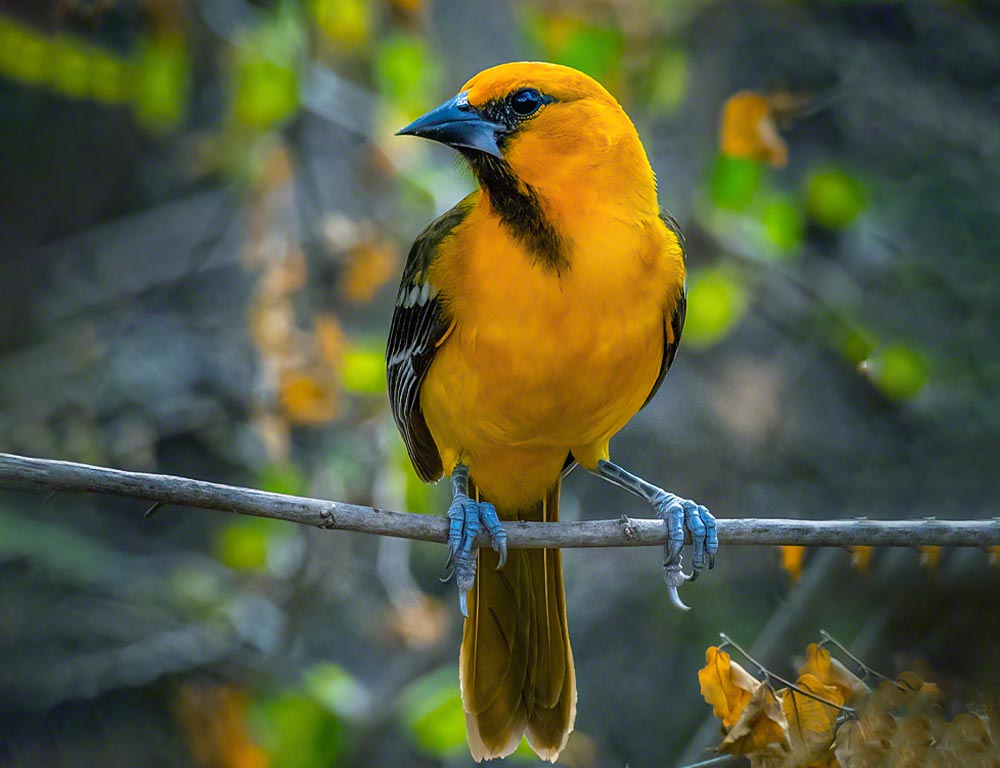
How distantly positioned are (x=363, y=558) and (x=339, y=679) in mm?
1217

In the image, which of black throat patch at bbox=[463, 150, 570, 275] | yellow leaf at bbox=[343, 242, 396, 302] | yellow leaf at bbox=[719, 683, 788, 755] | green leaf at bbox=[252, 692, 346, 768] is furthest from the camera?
yellow leaf at bbox=[343, 242, 396, 302]

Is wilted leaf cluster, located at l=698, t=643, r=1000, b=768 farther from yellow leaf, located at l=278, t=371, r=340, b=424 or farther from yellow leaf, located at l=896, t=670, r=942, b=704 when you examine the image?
yellow leaf, located at l=278, t=371, r=340, b=424

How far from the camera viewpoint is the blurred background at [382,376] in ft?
16.7

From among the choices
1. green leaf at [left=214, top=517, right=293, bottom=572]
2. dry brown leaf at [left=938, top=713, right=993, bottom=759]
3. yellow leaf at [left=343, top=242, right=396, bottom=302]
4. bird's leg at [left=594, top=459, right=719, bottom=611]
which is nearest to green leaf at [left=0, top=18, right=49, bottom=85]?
yellow leaf at [left=343, top=242, right=396, bottom=302]

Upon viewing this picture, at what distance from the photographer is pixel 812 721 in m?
2.72

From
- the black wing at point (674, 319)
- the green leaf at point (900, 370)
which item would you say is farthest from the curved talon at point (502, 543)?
the green leaf at point (900, 370)

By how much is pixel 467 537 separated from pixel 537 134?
119 centimetres

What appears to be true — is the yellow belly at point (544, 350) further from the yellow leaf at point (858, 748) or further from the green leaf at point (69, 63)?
the green leaf at point (69, 63)

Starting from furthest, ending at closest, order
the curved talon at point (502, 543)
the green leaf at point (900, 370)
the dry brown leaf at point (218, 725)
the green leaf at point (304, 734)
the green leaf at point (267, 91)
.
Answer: the dry brown leaf at point (218, 725)
the green leaf at point (267, 91)
the green leaf at point (304, 734)
the green leaf at point (900, 370)
the curved talon at point (502, 543)

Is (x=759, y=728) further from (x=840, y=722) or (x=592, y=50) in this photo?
(x=592, y=50)

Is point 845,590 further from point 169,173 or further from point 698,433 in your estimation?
point 169,173

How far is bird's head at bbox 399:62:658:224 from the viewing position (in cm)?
332

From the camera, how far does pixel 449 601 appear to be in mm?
5992

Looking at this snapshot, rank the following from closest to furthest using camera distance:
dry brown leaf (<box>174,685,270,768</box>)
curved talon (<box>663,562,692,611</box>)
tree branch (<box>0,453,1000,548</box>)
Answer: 1. tree branch (<box>0,453,1000,548</box>)
2. curved talon (<box>663,562,692,611</box>)
3. dry brown leaf (<box>174,685,270,768</box>)
